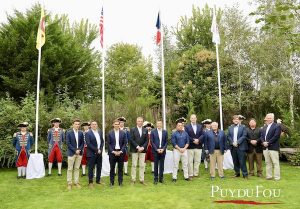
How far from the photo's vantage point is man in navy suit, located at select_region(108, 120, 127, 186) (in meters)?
9.73

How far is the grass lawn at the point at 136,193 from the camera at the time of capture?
7.59m

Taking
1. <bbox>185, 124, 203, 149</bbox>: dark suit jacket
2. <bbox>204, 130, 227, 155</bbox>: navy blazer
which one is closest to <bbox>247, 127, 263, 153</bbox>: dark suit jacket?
<bbox>204, 130, 227, 155</bbox>: navy blazer

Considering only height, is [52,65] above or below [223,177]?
above

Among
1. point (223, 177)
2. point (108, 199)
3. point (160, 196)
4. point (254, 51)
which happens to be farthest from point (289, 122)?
point (108, 199)

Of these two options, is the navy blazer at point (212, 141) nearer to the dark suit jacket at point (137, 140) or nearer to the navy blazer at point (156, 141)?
the navy blazer at point (156, 141)

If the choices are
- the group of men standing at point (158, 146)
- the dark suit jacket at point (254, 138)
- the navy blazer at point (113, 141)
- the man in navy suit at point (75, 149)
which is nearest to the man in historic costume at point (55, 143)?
the group of men standing at point (158, 146)

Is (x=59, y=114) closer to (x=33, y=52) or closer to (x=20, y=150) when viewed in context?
(x=20, y=150)

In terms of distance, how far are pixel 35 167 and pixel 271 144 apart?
22.0 feet

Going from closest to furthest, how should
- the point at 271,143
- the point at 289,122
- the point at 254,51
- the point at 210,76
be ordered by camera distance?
1. the point at 271,143
2. the point at 289,122
3. the point at 254,51
4. the point at 210,76

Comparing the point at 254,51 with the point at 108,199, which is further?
the point at 254,51

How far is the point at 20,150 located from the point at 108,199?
432cm

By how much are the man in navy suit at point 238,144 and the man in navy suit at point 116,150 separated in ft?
10.6

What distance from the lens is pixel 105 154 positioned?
11594 mm

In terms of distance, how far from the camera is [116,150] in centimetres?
979
